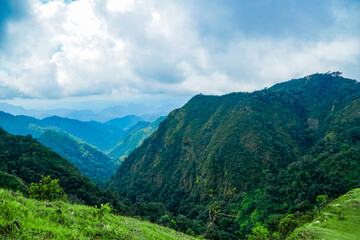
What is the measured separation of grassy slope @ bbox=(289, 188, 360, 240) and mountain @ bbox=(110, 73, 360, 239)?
25535 mm

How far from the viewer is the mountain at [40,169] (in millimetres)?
63500

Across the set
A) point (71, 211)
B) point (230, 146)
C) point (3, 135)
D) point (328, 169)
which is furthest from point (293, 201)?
point (3, 135)

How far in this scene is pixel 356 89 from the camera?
125 m

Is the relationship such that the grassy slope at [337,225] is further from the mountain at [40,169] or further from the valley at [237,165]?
the mountain at [40,169]

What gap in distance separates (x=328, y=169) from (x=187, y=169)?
71423 mm

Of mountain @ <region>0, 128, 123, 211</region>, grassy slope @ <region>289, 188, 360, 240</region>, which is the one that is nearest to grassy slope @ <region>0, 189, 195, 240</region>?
grassy slope @ <region>289, 188, 360, 240</region>

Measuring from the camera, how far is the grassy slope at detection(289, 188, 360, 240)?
2048cm

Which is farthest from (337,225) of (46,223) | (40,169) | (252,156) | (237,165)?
(40,169)

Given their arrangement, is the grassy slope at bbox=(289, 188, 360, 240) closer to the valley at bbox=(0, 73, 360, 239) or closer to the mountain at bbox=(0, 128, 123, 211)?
the valley at bbox=(0, 73, 360, 239)

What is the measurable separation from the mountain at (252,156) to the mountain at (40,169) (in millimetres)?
39003

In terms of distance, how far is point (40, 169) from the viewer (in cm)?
7300

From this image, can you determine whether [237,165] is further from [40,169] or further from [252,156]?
[40,169]

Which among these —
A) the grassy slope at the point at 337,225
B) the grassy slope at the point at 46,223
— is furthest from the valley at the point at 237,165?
the grassy slope at the point at 46,223

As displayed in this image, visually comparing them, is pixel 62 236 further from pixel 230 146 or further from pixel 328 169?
pixel 230 146
